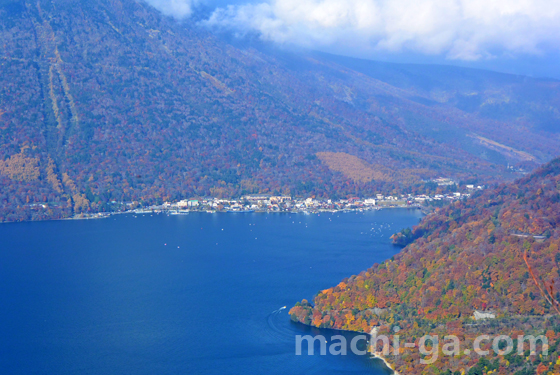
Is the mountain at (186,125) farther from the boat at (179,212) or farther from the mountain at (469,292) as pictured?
the mountain at (469,292)

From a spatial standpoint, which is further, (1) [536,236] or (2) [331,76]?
(2) [331,76]

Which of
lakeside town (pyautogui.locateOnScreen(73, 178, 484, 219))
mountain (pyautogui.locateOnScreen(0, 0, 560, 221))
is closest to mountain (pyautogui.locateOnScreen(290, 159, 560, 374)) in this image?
Result: lakeside town (pyautogui.locateOnScreen(73, 178, 484, 219))

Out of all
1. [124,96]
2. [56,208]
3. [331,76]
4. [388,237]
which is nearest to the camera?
[388,237]

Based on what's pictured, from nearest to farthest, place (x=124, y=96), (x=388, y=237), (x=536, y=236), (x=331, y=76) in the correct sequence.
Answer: (x=536, y=236), (x=388, y=237), (x=124, y=96), (x=331, y=76)

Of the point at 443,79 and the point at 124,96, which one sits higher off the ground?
the point at 443,79

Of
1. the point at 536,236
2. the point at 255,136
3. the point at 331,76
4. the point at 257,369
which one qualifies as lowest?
the point at 257,369


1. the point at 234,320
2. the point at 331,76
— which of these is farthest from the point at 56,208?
the point at 331,76

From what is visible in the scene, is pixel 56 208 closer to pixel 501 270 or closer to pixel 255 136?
pixel 255 136
